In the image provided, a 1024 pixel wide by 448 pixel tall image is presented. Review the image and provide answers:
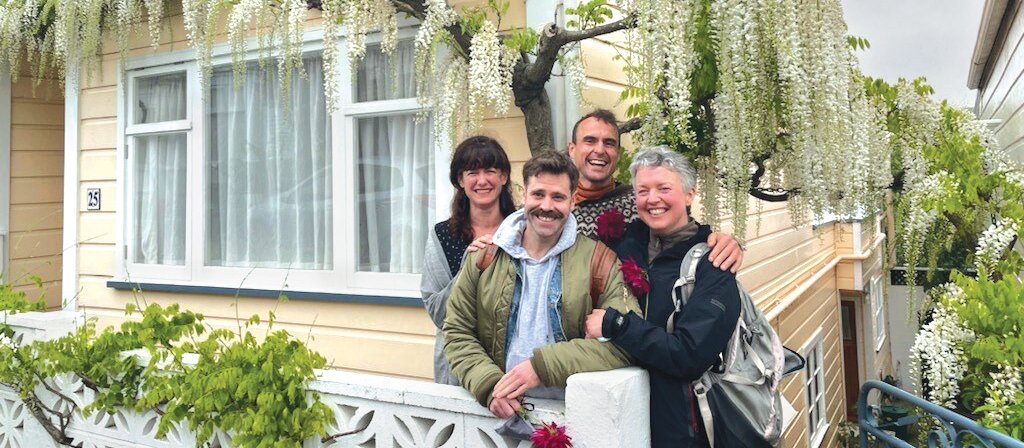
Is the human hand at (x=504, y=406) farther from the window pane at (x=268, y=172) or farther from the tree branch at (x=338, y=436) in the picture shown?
the window pane at (x=268, y=172)

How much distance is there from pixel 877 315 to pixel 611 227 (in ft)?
45.4

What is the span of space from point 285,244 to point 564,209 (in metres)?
2.84

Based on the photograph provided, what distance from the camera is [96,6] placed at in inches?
185

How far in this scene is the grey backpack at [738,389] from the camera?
7.15 ft

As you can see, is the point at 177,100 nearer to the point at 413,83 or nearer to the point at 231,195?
the point at 231,195

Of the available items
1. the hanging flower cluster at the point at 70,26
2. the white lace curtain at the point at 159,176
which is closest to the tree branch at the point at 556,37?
the hanging flower cluster at the point at 70,26

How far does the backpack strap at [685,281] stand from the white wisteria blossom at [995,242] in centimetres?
252

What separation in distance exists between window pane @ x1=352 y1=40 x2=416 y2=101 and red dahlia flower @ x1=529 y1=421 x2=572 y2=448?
8.08 feet

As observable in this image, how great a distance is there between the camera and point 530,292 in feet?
7.74

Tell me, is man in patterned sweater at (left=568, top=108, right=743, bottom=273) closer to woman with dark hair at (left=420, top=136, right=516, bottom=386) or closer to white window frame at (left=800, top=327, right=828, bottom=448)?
woman with dark hair at (left=420, top=136, right=516, bottom=386)

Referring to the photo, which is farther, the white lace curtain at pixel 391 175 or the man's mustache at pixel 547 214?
the white lace curtain at pixel 391 175

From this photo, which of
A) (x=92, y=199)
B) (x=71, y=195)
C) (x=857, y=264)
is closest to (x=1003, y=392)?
(x=92, y=199)

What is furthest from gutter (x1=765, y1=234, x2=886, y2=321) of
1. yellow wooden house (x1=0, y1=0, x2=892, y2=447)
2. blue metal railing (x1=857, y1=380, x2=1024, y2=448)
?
blue metal railing (x1=857, y1=380, x2=1024, y2=448)

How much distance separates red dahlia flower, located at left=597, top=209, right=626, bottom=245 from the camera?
2569 mm
